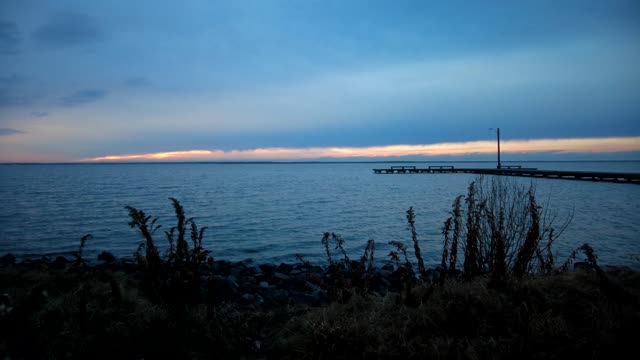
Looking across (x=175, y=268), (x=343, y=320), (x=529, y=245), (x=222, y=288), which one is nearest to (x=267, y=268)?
(x=222, y=288)

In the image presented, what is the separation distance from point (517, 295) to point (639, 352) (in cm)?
135

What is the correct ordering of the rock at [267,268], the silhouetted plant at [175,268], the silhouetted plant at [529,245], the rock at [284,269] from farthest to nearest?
the rock at [267,268] → the rock at [284,269] → the silhouetted plant at [529,245] → the silhouetted plant at [175,268]

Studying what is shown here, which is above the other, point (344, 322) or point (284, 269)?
point (344, 322)

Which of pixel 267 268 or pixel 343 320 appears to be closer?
pixel 343 320

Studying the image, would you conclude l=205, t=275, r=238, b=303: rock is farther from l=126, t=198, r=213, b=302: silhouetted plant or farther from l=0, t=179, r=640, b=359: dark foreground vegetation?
l=126, t=198, r=213, b=302: silhouetted plant

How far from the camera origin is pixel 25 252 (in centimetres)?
1566

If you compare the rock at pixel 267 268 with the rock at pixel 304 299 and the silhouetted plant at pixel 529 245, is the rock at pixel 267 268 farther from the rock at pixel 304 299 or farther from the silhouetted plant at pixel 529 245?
the silhouetted plant at pixel 529 245

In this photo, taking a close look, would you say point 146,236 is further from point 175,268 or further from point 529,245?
point 529,245

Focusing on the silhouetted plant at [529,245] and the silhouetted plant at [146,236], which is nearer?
the silhouetted plant at [146,236]

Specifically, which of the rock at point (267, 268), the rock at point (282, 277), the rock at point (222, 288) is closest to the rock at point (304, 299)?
the rock at point (222, 288)

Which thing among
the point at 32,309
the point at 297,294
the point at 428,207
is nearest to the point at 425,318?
the point at 297,294

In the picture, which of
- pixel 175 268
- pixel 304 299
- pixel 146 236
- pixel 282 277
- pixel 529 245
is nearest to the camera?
pixel 146 236

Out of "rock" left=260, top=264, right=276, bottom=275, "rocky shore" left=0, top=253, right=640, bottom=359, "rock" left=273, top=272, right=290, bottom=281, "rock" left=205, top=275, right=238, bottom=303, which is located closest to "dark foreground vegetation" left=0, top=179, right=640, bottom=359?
"rocky shore" left=0, top=253, right=640, bottom=359

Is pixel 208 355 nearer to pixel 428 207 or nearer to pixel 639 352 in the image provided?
pixel 639 352
